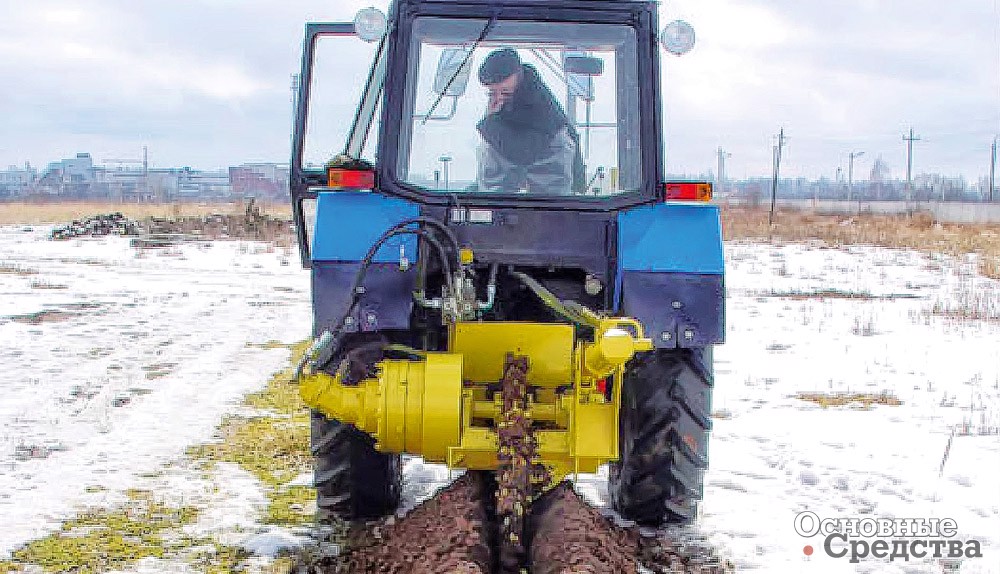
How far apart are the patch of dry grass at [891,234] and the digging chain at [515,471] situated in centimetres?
1823

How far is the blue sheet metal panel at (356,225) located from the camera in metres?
3.93

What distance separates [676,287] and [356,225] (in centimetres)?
132

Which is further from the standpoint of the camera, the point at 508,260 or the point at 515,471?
the point at 508,260

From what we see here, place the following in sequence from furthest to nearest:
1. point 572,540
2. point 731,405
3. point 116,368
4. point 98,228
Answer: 1. point 98,228
2. point 116,368
3. point 731,405
4. point 572,540

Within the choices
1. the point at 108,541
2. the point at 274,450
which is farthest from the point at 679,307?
the point at 274,450

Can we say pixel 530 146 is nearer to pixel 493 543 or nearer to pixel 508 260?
pixel 508 260

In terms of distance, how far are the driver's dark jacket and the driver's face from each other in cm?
2

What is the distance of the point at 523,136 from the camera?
4398 millimetres

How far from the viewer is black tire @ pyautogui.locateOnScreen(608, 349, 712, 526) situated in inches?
164

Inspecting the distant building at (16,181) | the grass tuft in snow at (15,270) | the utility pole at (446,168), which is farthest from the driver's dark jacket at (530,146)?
the distant building at (16,181)

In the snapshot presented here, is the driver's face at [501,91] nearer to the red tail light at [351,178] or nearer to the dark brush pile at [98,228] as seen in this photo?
the red tail light at [351,178]

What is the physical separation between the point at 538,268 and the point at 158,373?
4971 millimetres

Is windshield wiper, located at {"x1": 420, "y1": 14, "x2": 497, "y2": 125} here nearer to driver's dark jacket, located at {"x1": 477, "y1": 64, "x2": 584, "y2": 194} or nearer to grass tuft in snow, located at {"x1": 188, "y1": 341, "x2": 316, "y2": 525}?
driver's dark jacket, located at {"x1": 477, "y1": 64, "x2": 584, "y2": 194}

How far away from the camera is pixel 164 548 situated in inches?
160
